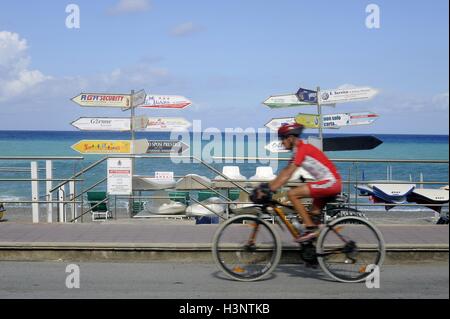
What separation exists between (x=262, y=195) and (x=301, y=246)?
80cm

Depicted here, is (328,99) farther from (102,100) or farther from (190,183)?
(102,100)

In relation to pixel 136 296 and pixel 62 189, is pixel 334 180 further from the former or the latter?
pixel 62 189

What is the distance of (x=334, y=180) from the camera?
703 centimetres

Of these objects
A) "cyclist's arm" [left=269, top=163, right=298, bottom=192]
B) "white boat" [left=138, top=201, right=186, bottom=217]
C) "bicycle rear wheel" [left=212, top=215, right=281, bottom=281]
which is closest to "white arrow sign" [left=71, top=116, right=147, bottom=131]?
"white boat" [left=138, top=201, right=186, bottom=217]

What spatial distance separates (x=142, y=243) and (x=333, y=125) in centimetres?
719

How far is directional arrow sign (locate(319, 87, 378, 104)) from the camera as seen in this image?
46.5 ft

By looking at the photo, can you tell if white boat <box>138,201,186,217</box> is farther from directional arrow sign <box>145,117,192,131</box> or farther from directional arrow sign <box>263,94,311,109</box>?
directional arrow sign <box>263,94,311,109</box>

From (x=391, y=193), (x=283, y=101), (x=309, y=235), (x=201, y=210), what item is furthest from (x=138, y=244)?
(x=391, y=193)

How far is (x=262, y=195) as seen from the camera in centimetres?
707

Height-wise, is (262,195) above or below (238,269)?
above

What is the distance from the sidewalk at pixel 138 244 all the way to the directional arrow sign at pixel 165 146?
4.33 m
